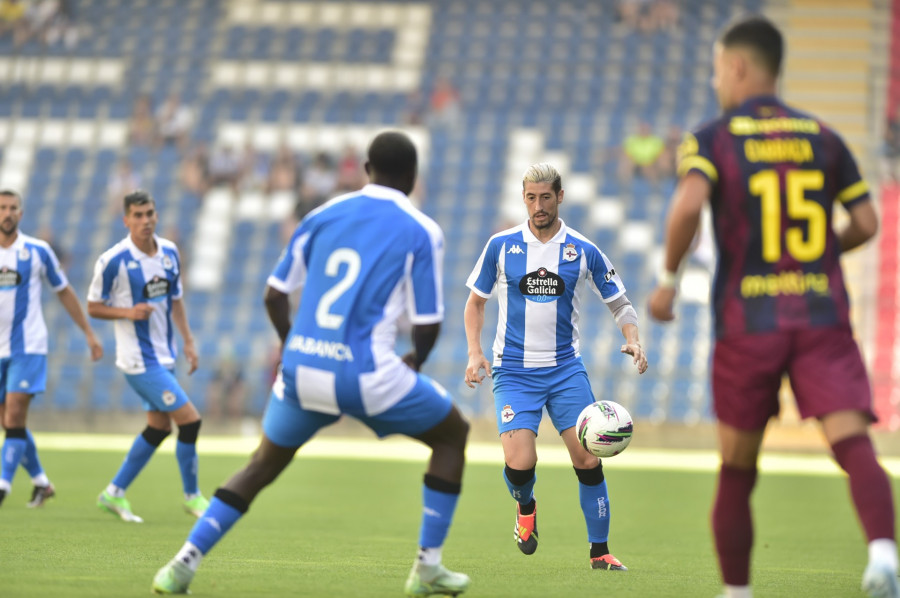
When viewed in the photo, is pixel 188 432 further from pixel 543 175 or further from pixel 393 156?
pixel 393 156

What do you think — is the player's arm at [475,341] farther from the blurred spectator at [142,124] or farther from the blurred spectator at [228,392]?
the blurred spectator at [142,124]

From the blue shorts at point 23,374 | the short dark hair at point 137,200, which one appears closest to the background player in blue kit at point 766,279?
the short dark hair at point 137,200

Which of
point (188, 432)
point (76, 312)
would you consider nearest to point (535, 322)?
point (188, 432)

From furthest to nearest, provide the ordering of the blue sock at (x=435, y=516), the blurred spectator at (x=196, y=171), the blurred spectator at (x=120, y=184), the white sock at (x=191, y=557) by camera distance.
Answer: the blurred spectator at (x=196, y=171) < the blurred spectator at (x=120, y=184) < the blue sock at (x=435, y=516) < the white sock at (x=191, y=557)

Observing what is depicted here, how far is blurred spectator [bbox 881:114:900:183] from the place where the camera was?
83.2 ft

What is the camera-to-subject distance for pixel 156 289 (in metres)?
10.2

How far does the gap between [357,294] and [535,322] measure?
114 inches

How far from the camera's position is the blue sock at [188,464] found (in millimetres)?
10336

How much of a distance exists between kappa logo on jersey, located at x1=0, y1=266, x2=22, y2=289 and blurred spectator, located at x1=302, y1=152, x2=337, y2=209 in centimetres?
1473

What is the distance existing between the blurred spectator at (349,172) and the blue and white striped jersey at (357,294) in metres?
19.9

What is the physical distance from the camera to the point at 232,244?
25750 millimetres

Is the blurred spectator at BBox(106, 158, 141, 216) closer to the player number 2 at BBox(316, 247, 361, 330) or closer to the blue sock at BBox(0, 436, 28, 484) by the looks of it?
the blue sock at BBox(0, 436, 28, 484)

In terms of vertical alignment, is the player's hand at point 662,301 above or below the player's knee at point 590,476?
above

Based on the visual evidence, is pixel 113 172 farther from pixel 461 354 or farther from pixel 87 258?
pixel 461 354
